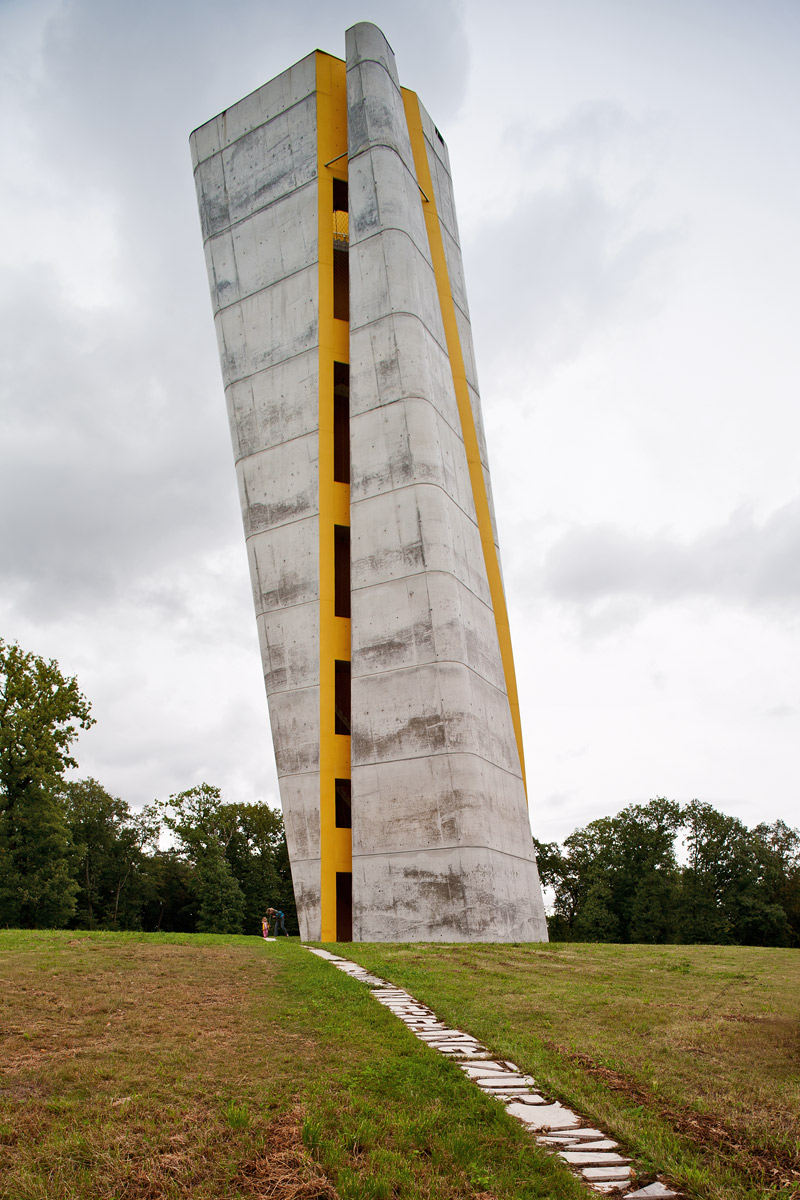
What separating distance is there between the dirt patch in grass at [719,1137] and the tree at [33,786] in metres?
30.5

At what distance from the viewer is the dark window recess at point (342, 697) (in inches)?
872

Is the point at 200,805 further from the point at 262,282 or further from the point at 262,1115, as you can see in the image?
the point at 262,1115

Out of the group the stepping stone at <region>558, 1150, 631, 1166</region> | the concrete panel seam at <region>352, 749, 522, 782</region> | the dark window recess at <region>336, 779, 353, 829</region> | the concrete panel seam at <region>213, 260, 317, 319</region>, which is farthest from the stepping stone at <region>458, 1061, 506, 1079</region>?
the concrete panel seam at <region>213, 260, 317, 319</region>

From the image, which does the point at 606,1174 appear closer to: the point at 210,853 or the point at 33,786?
the point at 33,786

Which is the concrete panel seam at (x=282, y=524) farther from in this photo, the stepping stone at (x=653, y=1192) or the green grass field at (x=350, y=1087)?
the stepping stone at (x=653, y=1192)

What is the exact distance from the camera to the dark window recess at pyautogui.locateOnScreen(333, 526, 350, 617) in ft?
75.8

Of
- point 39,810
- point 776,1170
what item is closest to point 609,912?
point 39,810

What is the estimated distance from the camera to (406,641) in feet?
65.4

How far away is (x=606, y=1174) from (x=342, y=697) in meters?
20.6

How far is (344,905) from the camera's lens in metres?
21.5

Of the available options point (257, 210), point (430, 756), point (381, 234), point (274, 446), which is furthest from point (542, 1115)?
point (257, 210)

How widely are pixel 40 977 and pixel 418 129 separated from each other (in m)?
29.5

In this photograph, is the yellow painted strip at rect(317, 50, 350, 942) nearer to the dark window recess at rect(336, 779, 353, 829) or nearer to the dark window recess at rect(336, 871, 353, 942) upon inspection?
the dark window recess at rect(336, 871, 353, 942)

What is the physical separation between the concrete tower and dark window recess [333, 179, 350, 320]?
0.09 m
